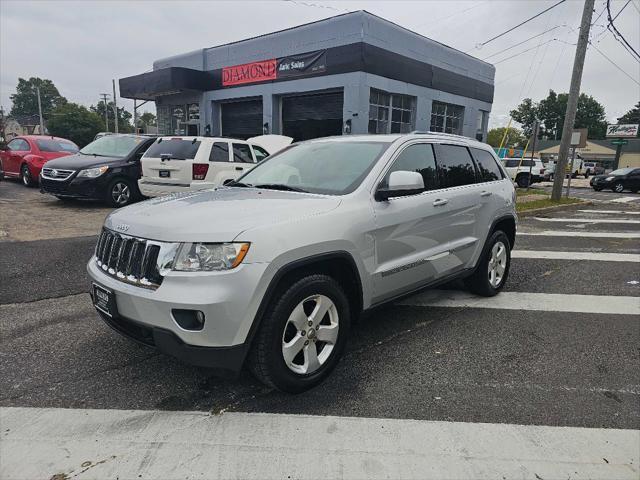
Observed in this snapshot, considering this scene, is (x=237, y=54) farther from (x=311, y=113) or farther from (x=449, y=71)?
(x=449, y=71)

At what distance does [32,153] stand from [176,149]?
688cm

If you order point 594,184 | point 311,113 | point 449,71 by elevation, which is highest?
point 449,71

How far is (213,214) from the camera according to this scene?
283cm

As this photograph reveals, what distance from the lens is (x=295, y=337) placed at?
287cm

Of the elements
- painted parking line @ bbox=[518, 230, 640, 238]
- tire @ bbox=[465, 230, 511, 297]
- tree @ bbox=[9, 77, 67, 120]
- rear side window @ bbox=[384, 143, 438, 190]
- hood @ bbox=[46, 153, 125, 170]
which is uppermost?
tree @ bbox=[9, 77, 67, 120]

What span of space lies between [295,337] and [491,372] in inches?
61.4

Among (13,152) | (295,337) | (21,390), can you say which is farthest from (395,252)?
(13,152)

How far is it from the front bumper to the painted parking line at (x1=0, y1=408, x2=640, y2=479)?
0.44 m

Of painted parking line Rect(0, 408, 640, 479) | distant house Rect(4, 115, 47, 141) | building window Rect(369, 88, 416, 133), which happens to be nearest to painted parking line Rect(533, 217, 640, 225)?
building window Rect(369, 88, 416, 133)

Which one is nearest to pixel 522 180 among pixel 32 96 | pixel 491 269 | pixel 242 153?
pixel 242 153

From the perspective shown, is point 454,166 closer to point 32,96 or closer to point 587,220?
point 587,220

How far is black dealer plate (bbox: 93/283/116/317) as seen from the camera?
2.83 m

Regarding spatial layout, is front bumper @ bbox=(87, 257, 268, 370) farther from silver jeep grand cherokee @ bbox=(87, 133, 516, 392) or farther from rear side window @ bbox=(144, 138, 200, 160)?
rear side window @ bbox=(144, 138, 200, 160)

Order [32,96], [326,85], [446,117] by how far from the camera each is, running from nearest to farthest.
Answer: [326,85] → [446,117] → [32,96]
